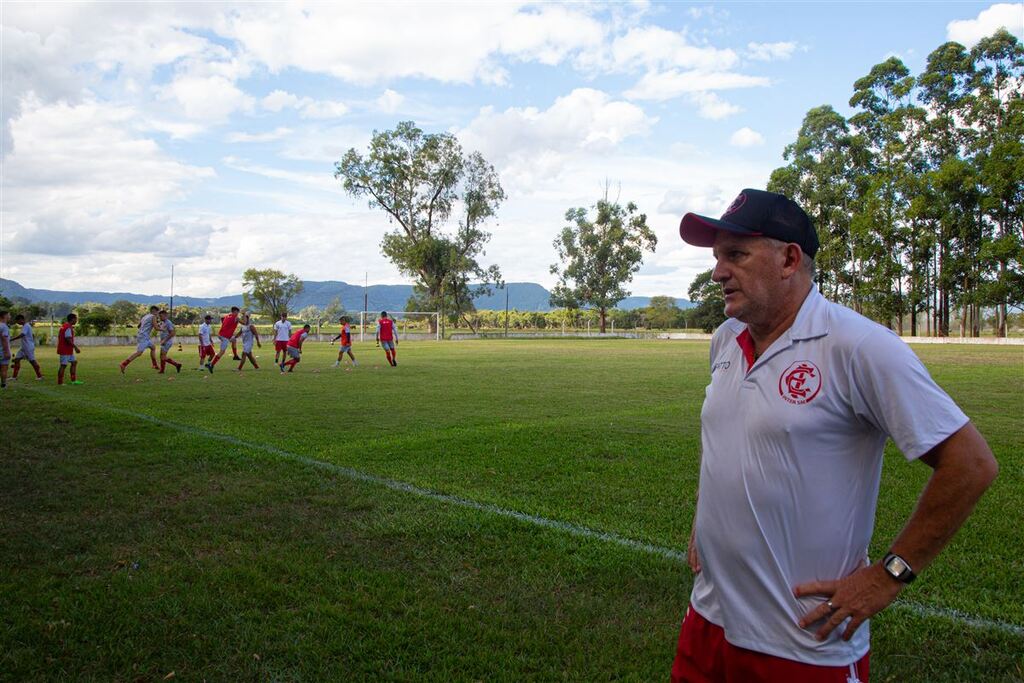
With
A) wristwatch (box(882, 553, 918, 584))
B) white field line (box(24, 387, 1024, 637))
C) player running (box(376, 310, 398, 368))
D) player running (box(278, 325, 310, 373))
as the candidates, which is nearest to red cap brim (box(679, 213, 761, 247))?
wristwatch (box(882, 553, 918, 584))

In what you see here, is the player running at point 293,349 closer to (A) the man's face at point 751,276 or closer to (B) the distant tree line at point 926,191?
(A) the man's face at point 751,276

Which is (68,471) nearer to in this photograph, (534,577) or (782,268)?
(534,577)

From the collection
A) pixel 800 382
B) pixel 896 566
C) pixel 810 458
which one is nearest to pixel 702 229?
pixel 800 382

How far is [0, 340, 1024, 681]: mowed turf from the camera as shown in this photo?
3561mm

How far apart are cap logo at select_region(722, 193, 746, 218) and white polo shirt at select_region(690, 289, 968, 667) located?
35 centimetres

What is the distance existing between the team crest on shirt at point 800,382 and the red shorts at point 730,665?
721 millimetres

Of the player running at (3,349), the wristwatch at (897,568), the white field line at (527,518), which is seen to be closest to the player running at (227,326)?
the player running at (3,349)

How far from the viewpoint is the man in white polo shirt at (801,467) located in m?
1.79

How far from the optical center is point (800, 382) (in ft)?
6.39

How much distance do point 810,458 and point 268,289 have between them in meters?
102

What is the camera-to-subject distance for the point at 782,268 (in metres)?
2.14

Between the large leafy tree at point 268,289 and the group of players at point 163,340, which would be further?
the large leafy tree at point 268,289

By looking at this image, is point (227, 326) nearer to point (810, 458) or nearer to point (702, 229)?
point (702, 229)

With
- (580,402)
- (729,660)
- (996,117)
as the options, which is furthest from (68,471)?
(996,117)
